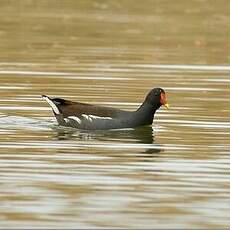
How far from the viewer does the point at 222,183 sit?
11.9 meters

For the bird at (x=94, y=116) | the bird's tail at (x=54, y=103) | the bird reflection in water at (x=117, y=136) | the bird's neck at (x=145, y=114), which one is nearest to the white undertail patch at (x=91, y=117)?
the bird at (x=94, y=116)

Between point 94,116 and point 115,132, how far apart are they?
31cm

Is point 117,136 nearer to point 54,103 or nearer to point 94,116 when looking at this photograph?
point 94,116

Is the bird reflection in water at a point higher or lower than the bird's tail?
lower

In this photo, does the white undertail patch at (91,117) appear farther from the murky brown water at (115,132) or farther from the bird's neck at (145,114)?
the bird's neck at (145,114)

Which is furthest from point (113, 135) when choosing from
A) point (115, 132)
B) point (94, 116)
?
point (94, 116)

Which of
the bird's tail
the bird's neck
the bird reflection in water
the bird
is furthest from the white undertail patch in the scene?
the bird's neck

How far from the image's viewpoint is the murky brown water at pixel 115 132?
34.9 feet

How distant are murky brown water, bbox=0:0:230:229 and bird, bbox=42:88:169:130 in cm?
12

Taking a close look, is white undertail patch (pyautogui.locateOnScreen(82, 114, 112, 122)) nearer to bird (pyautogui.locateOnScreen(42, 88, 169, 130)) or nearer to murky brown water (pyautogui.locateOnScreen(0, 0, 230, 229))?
bird (pyautogui.locateOnScreen(42, 88, 169, 130))

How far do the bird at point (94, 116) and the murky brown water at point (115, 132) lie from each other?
0.12 m

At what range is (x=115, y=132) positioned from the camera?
1595cm

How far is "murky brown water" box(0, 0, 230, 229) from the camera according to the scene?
1062 centimetres

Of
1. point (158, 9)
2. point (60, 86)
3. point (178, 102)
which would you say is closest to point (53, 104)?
point (178, 102)
